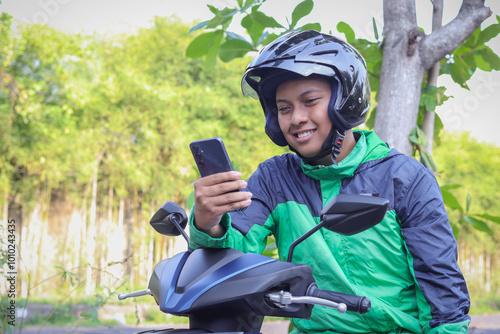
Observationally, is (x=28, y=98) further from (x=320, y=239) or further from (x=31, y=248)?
(x=320, y=239)

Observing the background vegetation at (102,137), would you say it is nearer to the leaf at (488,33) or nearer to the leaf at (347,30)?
the leaf at (347,30)

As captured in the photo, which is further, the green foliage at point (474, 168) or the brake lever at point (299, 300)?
the green foliage at point (474, 168)

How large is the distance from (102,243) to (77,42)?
131 inches

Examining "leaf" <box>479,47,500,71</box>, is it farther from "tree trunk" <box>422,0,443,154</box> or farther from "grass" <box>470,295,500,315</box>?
"grass" <box>470,295,500,315</box>

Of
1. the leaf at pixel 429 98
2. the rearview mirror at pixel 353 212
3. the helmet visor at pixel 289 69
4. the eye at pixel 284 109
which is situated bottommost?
the rearview mirror at pixel 353 212

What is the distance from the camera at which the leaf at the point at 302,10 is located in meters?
2.31

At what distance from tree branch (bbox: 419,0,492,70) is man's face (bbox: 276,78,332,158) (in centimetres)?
124

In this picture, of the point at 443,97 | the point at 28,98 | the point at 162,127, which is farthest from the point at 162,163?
the point at 443,97

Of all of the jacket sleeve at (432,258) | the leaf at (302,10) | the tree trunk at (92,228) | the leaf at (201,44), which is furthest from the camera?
the tree trunk at (92,228)

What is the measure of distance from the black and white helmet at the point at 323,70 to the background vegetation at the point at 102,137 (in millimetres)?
6311

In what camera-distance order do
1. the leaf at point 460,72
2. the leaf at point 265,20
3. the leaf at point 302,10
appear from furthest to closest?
the leaf at point 460,72 → the leaf at point 265,20 → the leaf at point 302,10

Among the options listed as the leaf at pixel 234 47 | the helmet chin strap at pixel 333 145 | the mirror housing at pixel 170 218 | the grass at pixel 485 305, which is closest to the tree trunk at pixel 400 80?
the leaf at pixel 234 47

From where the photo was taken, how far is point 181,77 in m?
8.35

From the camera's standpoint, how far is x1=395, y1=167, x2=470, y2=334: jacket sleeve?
122 cm
